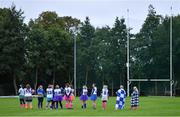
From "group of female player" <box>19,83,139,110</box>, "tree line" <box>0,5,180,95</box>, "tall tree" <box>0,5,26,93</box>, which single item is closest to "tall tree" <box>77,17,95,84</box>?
"tree line" <box>0,5,180,95</box>

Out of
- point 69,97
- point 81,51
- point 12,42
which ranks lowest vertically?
point 69,97

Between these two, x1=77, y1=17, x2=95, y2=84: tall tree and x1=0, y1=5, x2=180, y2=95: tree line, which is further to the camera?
x1=77, y1=17, x2=95, y2=84: tall tree

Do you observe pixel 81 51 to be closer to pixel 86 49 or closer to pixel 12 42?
pixel 86 49

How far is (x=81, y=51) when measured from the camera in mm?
90250

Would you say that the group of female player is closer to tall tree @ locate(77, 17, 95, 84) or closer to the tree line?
the tree line

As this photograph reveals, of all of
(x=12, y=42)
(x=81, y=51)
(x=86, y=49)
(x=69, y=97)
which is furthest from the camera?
(x=86, y=49)

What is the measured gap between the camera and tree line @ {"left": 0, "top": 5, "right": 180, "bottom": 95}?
81.4 meters

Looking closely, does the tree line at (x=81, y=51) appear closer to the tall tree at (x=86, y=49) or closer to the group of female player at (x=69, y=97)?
the tall tree at (x=86, y=49)

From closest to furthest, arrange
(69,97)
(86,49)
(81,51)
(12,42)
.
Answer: (69,97)
(12,42)
(81,51)
(86,49)

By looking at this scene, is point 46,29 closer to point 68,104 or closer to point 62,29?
point 62,29

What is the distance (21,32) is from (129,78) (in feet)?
66.7

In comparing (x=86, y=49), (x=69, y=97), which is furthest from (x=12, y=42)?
(x=69, y=97)

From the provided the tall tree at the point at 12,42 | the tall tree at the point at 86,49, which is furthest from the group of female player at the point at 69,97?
the tall tree at the point at 86,49

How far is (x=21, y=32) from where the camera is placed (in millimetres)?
86500
